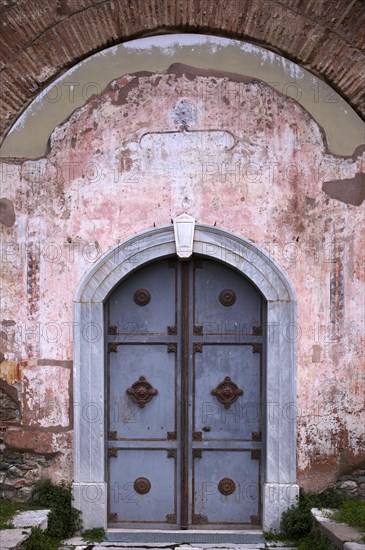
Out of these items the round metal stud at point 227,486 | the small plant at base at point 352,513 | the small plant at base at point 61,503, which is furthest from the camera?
the round metal stud at point 227,486

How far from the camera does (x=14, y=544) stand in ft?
18.0

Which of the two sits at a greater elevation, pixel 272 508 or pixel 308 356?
pixel 308 356

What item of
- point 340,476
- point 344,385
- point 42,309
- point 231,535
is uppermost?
point 42,309

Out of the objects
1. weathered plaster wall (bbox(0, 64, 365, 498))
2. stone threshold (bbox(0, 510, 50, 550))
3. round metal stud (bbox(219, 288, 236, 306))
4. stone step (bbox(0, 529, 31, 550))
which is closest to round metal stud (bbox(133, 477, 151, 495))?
weathered plaster wall (bbox(0, 64, 365, 498))

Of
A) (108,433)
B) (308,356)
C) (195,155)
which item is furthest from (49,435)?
(195,155)

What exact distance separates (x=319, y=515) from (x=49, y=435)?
241cm

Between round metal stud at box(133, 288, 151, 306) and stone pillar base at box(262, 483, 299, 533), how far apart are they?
1924 mm

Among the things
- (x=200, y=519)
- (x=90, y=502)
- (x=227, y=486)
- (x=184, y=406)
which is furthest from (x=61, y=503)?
(x=227, y=486)

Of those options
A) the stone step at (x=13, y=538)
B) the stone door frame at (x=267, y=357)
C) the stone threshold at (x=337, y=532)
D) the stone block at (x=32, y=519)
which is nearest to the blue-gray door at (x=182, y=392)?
the stone door frame at (x=267, y=357)

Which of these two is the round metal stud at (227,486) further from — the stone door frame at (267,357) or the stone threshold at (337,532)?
the stone threshold at (337,532)

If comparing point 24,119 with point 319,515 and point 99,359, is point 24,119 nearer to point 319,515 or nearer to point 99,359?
point 99,359

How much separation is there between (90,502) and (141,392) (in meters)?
1.05

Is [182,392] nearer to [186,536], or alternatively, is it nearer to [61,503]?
[186,536]

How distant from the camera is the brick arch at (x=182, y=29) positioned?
6508 millimetres
